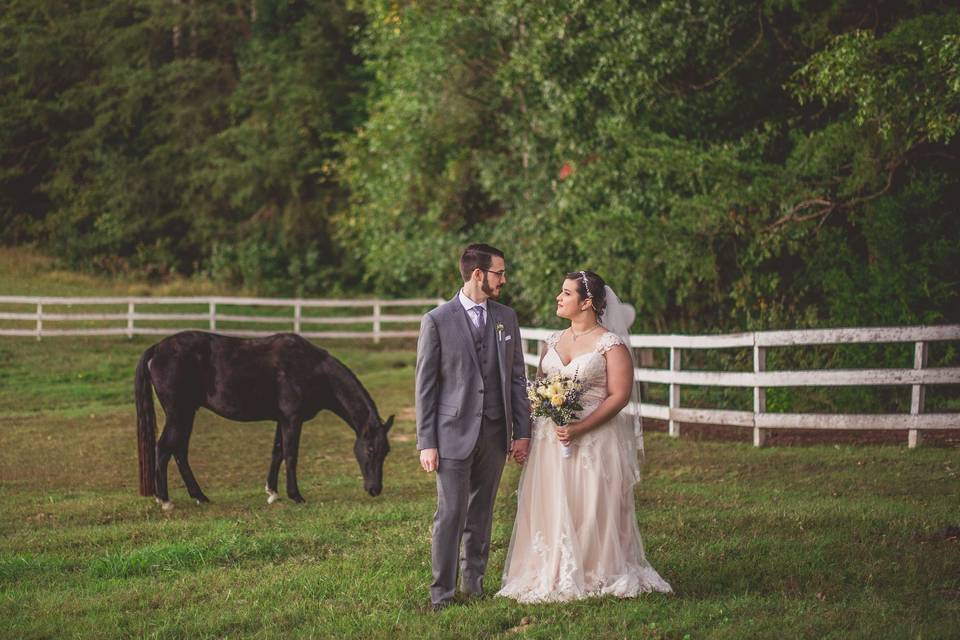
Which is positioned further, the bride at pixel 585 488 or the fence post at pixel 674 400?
the fence post at pixel 674 400

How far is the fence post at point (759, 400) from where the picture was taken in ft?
40.4

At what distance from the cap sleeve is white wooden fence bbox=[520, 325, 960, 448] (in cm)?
584

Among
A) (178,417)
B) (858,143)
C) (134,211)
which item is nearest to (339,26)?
(134,211)

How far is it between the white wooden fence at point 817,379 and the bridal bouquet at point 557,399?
6070mm

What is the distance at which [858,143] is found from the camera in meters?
14.8

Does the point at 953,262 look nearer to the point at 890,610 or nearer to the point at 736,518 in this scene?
the point at 736,518

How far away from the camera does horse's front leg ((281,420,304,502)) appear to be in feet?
33.6

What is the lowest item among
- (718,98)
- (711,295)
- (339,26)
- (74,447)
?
(74,447)

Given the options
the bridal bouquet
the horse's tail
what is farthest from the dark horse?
the bridal bouquet

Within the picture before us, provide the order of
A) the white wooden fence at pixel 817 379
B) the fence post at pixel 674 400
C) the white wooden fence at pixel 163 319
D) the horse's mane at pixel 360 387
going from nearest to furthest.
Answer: the horse's mane at pixel 360 387
the white wooden fence at pixel 817 379
the fence post at pixel 674 400
the white wooden fence at pixel 163 319

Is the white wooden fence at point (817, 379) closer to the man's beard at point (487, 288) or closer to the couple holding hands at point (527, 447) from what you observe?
the couple holding hands at point (527, 447)

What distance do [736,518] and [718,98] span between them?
1038cm

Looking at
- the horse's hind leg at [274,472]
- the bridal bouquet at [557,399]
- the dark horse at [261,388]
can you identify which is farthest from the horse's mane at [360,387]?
the bridal bouquet at [557,399]

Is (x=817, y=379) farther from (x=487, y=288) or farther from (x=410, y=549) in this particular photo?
(x=487, y=288)
